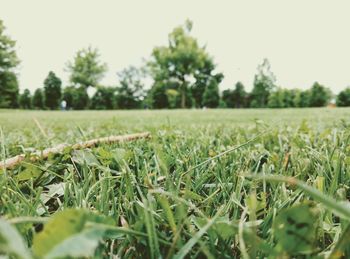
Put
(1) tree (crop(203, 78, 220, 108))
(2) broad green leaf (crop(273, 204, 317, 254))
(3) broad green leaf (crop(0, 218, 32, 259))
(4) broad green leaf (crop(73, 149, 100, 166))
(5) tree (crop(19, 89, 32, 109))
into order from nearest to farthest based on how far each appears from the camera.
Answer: (3) broad green leaf (crop(0, 218, 32, 259)) < (2) broad green leaf (crop(273, 204, 317, 254)) < (4) broad green leaf (crop(73, 149, 100, 166)) < (1) tree (crop(203, 78, 220, 108)) < (5) tree (crop(19, 89, 32, 109))

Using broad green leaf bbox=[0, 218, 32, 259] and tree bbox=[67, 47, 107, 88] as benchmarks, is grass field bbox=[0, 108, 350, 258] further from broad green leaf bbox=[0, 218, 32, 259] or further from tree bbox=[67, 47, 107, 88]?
tree bbox=[67, 47, 107, 88]

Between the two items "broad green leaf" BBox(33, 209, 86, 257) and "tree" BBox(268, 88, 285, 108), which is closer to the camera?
"broad green leaf" BBox(33, 209, 86, 257)

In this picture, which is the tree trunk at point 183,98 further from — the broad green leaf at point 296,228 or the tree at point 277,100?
the broad green leaf at point 296,228

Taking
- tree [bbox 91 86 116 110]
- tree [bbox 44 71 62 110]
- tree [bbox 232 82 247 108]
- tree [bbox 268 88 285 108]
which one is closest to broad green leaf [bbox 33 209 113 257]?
tree [bbox 268 88 285 108]

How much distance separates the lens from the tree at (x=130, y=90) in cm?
4453

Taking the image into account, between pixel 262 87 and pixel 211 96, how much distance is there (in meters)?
6.91

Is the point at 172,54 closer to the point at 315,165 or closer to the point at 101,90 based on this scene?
the point at 101,90

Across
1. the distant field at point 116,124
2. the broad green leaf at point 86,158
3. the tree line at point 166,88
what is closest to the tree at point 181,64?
the tree line at point 166,88

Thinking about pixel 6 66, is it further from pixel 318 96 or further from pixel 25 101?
pixel 318 96

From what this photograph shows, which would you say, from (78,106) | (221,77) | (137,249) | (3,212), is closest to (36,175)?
(3,212)

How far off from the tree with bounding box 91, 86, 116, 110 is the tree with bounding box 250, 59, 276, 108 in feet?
59.3

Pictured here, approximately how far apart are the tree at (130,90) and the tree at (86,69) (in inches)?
147

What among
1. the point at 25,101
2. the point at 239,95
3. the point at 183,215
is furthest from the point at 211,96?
→ the point at 183,215

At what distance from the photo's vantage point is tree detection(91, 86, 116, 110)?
4225 cm
